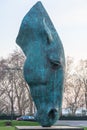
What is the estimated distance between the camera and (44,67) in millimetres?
13977

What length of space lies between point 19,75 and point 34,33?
46264 millimetres

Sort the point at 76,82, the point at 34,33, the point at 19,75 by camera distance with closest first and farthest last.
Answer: the point at 34,33 < the point at 19,75 < the point at 76,82

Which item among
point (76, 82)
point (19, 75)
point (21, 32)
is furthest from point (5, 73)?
point (21, 32)

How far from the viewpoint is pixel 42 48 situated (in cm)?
1412

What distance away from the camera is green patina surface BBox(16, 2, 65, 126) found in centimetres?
1388

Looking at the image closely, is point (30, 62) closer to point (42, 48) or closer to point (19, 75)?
point (42, 48)

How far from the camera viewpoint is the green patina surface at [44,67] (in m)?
13.9

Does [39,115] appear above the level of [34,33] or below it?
below

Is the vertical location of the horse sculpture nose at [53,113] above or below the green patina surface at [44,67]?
below

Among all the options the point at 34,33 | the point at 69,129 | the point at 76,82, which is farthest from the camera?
the point at 76,82

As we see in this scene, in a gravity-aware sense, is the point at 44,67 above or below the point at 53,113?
above

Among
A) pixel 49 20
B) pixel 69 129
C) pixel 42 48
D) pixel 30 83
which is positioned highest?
pixel 49 20

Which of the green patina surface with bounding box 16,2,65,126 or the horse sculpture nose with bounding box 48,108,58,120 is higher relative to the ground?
the green patina surface with bounding box 16,2,65,126

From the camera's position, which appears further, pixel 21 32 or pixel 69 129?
pixel 21 32
